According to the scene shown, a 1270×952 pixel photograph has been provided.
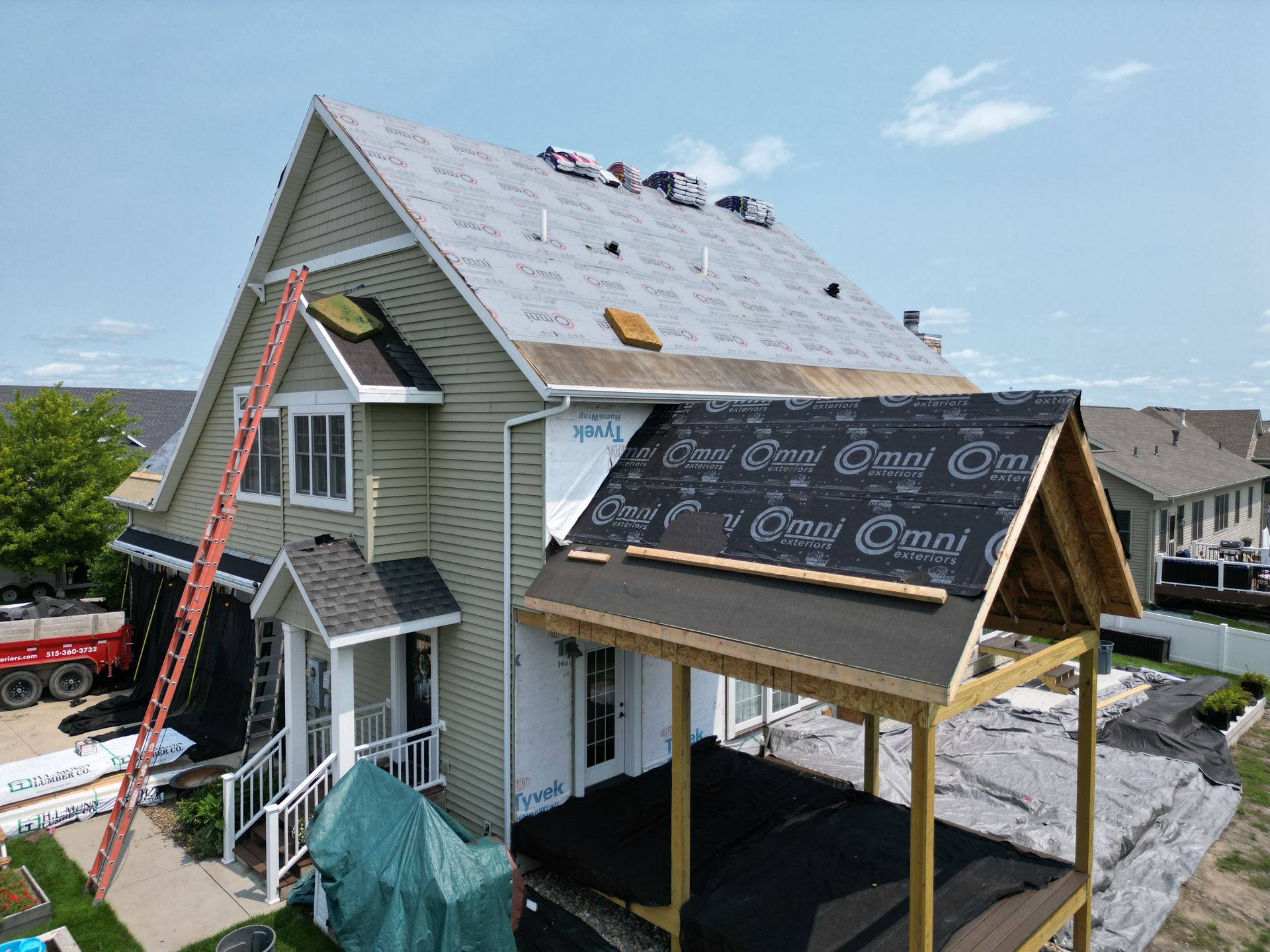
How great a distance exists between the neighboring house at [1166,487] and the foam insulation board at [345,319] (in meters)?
19.5

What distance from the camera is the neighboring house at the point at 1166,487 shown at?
24.3 meters

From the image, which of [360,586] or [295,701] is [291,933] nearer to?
[295,701]

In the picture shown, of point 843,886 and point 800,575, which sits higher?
point 800,575

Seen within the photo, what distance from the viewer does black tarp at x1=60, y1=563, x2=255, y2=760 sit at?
12.6 m

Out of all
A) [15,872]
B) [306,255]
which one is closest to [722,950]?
[15,872]

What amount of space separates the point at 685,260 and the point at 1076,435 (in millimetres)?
9475

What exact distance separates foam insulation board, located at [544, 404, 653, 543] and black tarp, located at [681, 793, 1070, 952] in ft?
13.4

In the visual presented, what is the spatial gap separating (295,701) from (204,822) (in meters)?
2.06

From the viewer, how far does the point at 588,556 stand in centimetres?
853

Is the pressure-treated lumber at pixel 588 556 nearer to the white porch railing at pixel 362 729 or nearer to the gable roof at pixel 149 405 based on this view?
the white porch railing at pixel 362 729

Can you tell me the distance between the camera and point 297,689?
9.64 m

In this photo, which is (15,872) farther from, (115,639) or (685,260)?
(685,260)

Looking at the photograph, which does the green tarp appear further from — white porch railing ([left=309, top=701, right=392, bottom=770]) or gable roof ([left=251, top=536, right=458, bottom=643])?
white porch railing ([left=309, top=701, right=392, bottom=770])

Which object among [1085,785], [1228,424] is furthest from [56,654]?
[1228,424]
